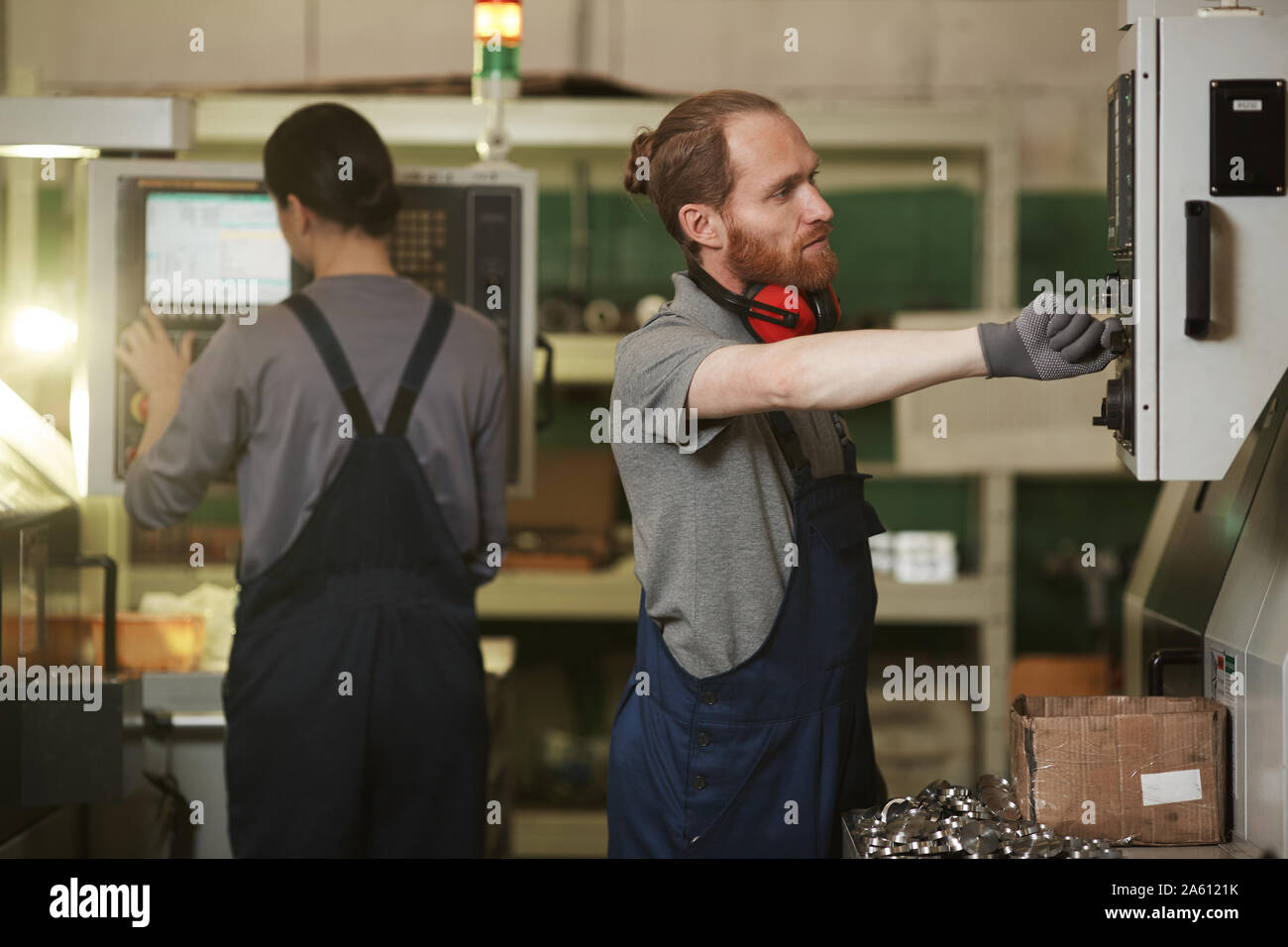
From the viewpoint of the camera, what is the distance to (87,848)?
2.47 metres

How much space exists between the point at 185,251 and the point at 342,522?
27.9 inches

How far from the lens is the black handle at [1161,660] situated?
6.06ft

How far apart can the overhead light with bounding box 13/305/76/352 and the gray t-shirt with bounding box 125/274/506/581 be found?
39cm

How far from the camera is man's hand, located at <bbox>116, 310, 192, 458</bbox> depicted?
2541 millimetres

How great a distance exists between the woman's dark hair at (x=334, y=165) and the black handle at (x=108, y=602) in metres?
0.74

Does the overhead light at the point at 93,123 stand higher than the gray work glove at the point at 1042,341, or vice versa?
the overhead light at the point at 93,123

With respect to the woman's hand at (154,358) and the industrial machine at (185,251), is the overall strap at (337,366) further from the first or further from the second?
the woman's hand at (154,358)

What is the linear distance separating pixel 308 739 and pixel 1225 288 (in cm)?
165

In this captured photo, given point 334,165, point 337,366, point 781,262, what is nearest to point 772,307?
point 781,262
